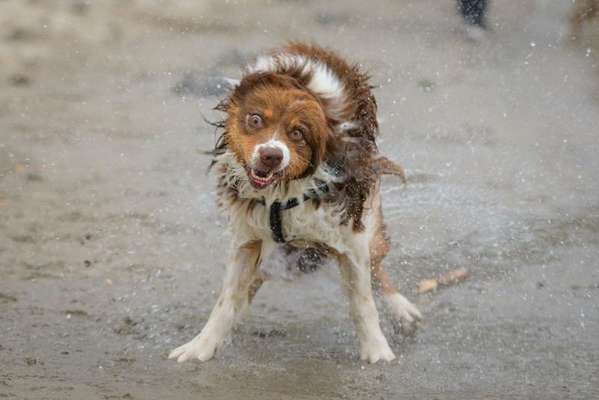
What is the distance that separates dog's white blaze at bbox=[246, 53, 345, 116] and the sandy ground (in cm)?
122

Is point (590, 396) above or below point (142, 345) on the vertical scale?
above

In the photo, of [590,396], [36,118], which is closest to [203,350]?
[590,396]

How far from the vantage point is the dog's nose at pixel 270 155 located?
4.30m

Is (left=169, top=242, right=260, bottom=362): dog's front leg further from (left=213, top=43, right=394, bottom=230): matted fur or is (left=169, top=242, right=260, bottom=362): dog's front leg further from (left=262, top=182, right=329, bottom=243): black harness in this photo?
(left=213, top=43, right=394, bottom=230): matted fur

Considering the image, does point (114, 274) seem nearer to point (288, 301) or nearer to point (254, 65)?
point (288, 301)

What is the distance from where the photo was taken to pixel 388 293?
577 centimetres

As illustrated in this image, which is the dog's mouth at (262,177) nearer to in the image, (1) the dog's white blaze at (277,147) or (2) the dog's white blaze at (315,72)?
(1) the dog's white blaze at (277,147)

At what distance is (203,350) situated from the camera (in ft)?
16.7

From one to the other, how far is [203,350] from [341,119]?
130cm

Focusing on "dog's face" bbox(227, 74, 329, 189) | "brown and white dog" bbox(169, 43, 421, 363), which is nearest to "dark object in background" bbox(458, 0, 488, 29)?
"brown and white dog" bbox(169, 43, 421, 363)

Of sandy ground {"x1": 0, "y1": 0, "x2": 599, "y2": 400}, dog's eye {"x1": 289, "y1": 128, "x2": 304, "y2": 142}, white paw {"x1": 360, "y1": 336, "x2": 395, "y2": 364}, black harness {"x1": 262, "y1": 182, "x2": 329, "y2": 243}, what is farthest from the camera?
white paw {"x1": 360, "y1": 336, "x2": 395, "y2": 364}

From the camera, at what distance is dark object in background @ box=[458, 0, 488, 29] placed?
12108 mm

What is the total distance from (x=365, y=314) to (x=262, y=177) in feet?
3.70

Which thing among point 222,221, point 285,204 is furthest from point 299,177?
point 222,221
